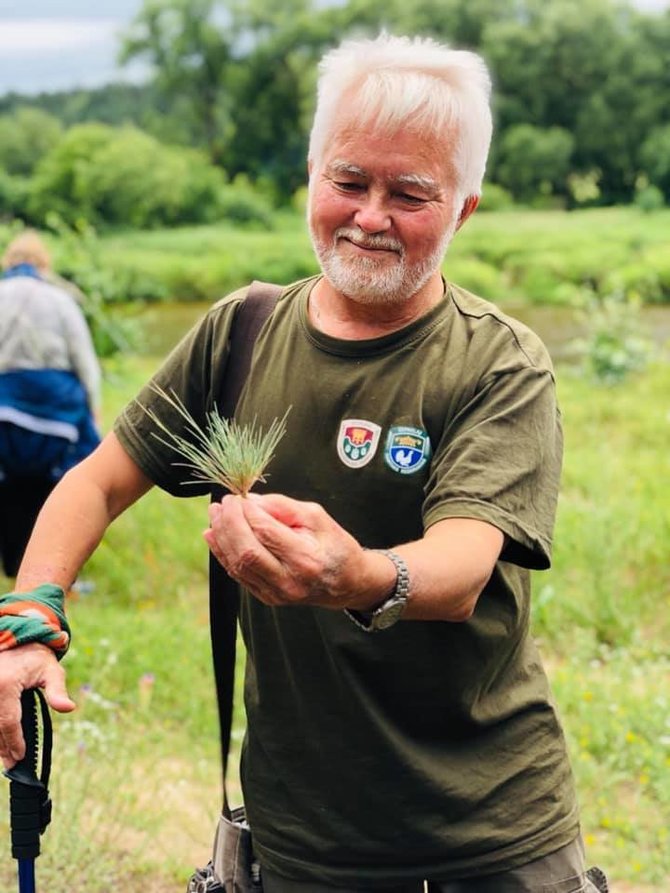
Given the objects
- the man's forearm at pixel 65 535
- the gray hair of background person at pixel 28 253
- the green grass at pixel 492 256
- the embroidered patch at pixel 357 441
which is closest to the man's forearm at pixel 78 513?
the man's forearm at pixel 65 535

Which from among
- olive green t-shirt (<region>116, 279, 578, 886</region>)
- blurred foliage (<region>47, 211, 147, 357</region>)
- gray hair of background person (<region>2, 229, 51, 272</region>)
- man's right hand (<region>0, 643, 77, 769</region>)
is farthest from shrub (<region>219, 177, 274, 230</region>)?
man's right hand (<region>0, 643, 77, 769</region>)

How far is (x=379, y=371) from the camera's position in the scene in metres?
1.99

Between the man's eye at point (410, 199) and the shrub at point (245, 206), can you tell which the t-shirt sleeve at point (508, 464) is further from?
the shrub at point (245, 206)

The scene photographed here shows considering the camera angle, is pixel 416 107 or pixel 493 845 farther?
pixel 493 845

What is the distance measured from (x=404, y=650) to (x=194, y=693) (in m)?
3.33

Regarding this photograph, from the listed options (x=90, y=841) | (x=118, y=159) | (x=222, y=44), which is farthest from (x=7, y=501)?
(x=222, y=44)

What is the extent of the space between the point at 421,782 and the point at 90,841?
6.73 feet

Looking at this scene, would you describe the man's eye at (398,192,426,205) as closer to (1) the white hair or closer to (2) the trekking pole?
(1) the white hair

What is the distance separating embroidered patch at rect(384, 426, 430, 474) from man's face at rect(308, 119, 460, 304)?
8.3 inches

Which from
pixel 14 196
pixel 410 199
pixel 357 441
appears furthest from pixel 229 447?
pixel 14 196

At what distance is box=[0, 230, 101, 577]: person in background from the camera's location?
6316 mm

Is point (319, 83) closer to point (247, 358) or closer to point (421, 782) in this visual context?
point (247, 358)

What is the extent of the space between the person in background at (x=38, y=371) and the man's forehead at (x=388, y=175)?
461 cm

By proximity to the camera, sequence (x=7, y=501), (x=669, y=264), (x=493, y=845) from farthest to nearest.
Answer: (x=669, y=264) → (x=7, y=501) → (x=493, y=845)
